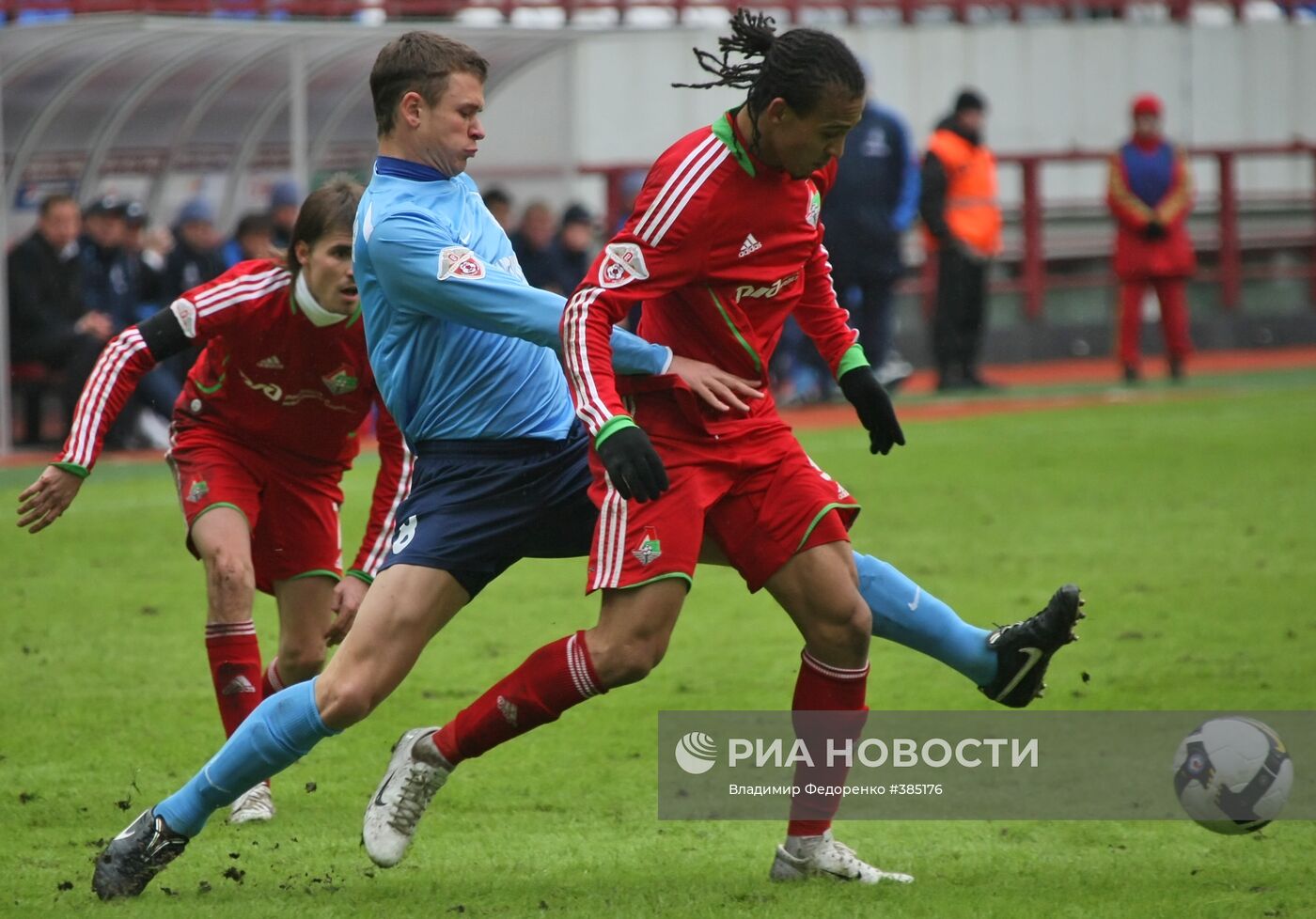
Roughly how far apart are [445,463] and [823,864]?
4.26ft

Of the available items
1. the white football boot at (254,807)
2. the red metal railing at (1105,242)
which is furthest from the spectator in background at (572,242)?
the white football boot at (254,807)

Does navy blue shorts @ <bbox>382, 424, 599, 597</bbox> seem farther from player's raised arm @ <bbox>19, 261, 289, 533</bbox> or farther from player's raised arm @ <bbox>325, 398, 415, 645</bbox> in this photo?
player's raised arm @ <bbox>19, 261, 289, 533</bbox>

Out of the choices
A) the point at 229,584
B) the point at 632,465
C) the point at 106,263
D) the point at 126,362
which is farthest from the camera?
the point at 106,263

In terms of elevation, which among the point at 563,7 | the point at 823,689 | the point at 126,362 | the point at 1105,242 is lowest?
the point at 1105,242

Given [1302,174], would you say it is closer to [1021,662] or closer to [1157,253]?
[1157,253]

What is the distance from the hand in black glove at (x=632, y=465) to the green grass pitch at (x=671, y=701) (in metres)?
0.97

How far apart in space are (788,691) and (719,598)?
2039mm

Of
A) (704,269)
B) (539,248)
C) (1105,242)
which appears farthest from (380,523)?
(1105,242)

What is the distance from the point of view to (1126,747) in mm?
5887

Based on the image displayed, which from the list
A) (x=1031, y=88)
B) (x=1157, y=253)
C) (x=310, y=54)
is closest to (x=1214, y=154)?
(x=1031, y=88)

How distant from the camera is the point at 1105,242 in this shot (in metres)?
20.7

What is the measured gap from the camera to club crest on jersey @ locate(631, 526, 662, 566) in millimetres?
4363

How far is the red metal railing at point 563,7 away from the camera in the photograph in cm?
1688

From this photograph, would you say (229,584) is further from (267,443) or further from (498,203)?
(498,203)
